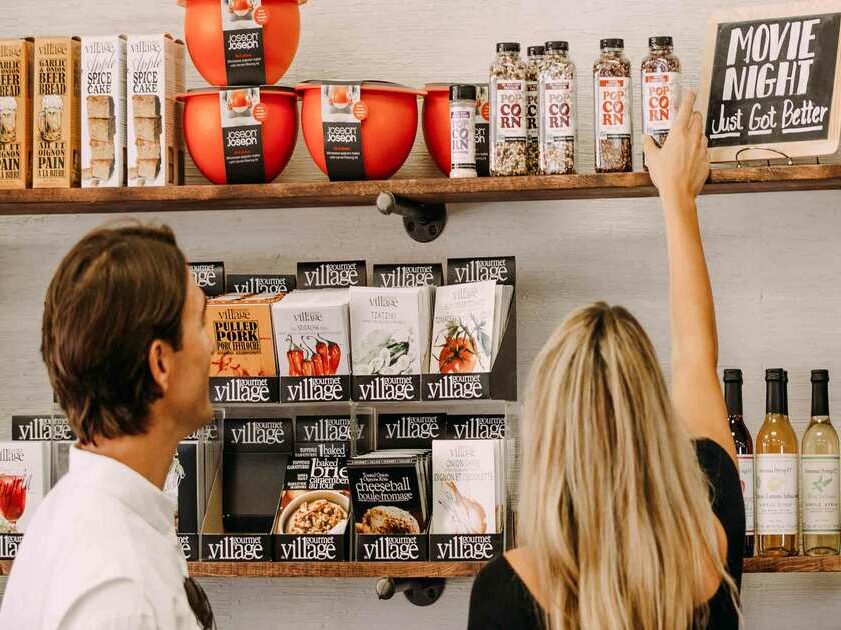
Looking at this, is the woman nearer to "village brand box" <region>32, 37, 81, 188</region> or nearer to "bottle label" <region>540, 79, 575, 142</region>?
"bottle label" <region>540, 79, 575, 142</region>

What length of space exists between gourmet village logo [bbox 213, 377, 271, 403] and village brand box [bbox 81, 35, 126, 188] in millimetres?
446

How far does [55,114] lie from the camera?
226 centimetres

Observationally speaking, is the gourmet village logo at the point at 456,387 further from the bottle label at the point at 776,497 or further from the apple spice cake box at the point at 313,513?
the bottle label at the point at 776,497

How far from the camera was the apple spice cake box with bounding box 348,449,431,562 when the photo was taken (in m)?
2.08

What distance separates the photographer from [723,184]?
2098 millimetres

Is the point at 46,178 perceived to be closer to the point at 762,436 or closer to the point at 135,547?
the point at 135,547

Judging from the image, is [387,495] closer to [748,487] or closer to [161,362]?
[748,487]

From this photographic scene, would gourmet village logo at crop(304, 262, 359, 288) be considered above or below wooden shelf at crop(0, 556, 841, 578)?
above

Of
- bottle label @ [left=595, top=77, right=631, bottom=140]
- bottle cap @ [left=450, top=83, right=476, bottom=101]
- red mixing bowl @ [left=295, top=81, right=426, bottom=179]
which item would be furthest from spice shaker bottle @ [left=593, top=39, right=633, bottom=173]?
red mixing bowl @ [left=295, top=81, right=426, bottom=179]

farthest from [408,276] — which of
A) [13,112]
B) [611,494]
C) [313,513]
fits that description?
[611,494]

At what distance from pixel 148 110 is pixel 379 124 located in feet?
1.48

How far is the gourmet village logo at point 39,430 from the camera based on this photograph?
2.27 m

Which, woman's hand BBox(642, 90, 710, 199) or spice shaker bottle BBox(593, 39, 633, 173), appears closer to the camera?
woman's hand BBox(642, 90, 710, 199)

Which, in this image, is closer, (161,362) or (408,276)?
(161,362)
